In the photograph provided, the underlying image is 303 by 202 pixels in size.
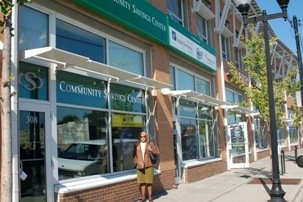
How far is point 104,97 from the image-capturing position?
11.0 metres

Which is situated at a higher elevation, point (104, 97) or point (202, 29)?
point (202, 29)

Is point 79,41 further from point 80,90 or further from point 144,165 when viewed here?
point 144,165

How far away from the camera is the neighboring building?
27.5 ft

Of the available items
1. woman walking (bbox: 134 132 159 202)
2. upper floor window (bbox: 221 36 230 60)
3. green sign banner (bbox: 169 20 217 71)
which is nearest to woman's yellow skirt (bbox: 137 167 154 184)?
woman walking (bbox: 134 132 159 202)

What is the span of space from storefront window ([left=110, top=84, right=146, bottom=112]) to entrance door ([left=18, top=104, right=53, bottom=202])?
2.96m

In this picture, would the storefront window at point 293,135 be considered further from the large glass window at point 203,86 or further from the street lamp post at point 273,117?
the street lamp post at point 273,117

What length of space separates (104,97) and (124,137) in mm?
1430

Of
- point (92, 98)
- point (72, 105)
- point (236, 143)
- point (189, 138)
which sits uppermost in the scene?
point (92, 98)

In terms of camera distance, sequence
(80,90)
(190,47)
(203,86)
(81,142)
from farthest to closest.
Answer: (203,86) < (190,47) < (80,90) < (81,142)

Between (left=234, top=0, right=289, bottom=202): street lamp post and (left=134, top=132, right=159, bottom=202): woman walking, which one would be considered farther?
(left=134, top=132, right=159, bottom=202): woman walking

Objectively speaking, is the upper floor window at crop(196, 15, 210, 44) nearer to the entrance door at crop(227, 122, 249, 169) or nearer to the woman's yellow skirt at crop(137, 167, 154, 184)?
the entrance door at crop(227, 122, 249, 169)

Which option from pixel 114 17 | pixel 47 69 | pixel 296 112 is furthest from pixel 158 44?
pixel 296 112

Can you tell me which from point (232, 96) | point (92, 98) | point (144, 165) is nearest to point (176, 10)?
point (92, 98)

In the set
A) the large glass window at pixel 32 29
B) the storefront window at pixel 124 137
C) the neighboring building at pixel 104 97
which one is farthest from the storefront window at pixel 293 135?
the large glass window at pixel 32 29
